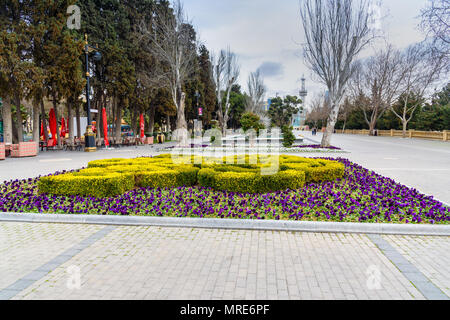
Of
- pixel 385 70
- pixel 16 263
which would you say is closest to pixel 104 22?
pixel 16 263

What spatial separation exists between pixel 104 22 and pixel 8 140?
39.0ft

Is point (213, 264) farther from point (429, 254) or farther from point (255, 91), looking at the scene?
point (255, 91)

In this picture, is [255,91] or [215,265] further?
[255,91]

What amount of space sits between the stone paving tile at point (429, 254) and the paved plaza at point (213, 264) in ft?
0.04

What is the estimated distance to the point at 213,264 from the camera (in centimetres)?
358

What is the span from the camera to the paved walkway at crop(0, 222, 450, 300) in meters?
2.97

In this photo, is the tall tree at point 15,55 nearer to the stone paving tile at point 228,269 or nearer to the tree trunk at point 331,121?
the stone paving tile at point 228,269

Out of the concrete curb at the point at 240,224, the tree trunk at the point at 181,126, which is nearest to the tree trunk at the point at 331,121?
the tree trunk at the point at 181,126

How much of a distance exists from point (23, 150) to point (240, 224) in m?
16.2

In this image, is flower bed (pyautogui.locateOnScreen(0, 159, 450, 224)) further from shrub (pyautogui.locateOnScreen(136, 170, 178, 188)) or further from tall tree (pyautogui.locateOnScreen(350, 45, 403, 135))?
tall tree (pyautogui.locateOnScreen(350, 45, 403, 135))

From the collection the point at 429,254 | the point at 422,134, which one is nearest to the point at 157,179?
the point at 429,254

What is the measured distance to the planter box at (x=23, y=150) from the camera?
15820mm

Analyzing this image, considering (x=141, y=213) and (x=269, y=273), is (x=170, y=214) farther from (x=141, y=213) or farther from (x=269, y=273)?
(x=269, y=273)

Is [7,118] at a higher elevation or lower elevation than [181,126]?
higher
